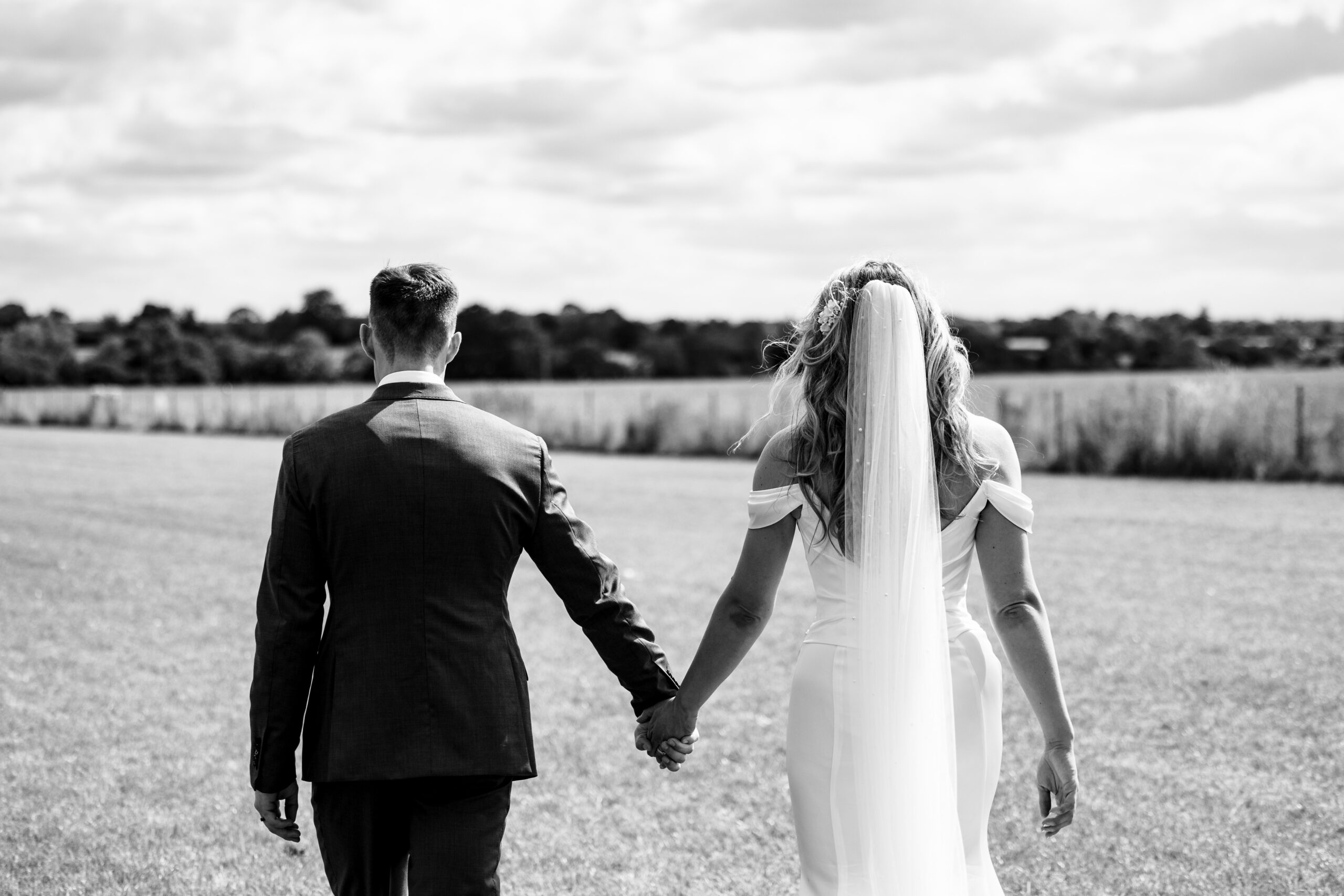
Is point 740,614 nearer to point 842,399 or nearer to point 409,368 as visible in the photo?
point 842,399

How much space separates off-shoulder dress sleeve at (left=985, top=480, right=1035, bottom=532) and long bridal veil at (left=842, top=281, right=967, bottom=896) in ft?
0.52

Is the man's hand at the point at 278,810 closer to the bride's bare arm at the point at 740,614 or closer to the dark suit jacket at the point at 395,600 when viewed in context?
the dark suit jacket at the point at 395,600

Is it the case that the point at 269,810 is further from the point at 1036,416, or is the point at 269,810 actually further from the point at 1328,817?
the point at 1036,416

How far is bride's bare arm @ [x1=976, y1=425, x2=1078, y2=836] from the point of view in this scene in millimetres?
3467

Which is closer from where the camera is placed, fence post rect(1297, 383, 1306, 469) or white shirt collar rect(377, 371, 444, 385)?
white shirt collar rect(377, 371, 444, 385)

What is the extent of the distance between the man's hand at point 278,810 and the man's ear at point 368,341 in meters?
1.15

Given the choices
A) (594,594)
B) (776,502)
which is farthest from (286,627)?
(776,502)

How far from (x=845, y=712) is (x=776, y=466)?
0.68 m

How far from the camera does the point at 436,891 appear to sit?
3209 mm

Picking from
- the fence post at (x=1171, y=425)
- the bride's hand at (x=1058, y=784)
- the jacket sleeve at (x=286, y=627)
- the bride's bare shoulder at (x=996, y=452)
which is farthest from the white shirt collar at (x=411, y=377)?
the fence post at (x=1171, y=425)

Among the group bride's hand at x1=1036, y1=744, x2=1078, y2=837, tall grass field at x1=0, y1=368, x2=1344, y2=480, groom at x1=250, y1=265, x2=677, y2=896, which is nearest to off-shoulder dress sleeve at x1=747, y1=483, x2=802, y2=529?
groom at x1=250, y1=265, x2=677, y2=896

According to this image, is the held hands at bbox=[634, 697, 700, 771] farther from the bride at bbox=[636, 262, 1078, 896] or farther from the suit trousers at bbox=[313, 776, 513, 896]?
the suit trousers at bbox=[313, 776, 513, 896]

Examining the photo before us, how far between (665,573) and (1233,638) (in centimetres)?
535

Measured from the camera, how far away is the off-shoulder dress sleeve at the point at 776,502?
3457 millimetres
